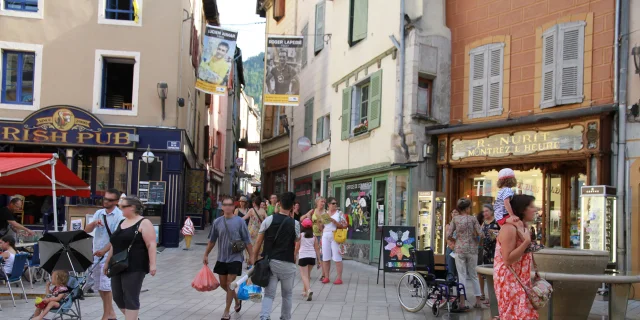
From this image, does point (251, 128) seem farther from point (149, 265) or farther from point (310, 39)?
point (149, 265)

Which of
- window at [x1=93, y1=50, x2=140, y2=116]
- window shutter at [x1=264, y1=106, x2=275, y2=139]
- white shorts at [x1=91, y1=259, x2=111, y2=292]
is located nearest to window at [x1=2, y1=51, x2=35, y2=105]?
window at [x1=93, y1=50, x2=140, y2=116]

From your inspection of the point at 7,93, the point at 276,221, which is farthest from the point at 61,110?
the point at 276,221

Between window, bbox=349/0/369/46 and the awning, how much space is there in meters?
8.53

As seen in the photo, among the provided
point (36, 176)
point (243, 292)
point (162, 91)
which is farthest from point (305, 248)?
point (162, 91)

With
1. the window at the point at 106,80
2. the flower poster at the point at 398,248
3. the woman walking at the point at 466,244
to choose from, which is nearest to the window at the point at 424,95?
the flower poster at the point at 398,248

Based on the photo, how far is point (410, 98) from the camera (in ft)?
50.8

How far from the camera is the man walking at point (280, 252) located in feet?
26.3

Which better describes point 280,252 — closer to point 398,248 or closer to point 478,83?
point 398,248

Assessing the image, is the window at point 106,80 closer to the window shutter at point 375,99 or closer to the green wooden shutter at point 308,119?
the green wooden shutter at point 308,119

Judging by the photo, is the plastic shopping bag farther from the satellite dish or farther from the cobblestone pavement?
the satellite dish

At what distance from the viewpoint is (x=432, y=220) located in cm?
1440

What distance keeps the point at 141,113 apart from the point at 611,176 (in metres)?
13.9

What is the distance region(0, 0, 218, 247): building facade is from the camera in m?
20.3

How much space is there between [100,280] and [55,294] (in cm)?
55
